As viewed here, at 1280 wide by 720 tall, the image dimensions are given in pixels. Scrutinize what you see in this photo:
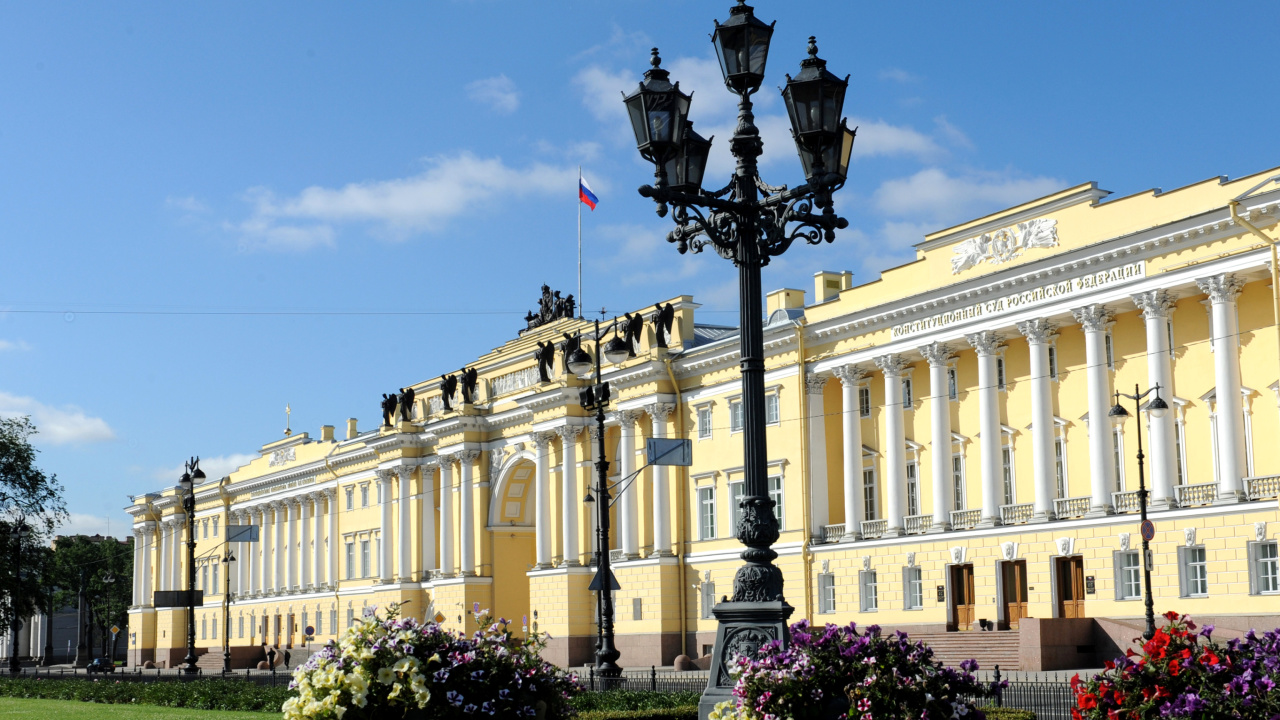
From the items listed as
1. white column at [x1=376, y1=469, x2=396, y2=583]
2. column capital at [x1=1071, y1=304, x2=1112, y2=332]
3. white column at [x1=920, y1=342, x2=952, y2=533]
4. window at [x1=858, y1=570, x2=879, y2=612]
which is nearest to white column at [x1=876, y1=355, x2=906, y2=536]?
window at [x1=858, y1=570, x2=879, y2=612]

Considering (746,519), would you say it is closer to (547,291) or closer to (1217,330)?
(1217,330)

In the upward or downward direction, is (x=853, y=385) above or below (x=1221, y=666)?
above

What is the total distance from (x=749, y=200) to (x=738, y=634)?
414 centimetres

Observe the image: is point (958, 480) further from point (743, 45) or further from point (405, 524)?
point (405, 524)

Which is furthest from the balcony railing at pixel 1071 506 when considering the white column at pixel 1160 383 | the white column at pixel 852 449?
the white column at pixel 852 449

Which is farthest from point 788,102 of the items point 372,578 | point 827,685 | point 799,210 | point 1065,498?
point 372,578

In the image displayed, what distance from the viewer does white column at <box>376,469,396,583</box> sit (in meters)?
67.9

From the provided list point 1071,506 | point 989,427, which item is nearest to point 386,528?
point 989,427

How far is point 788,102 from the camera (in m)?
13.4

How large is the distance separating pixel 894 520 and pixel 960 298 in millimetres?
7364

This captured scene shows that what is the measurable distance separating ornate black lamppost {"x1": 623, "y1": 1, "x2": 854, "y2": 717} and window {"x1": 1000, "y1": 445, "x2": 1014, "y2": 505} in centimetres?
2832

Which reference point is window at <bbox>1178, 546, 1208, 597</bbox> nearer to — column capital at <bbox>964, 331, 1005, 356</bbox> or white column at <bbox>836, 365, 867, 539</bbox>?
column capital at <bbox>964, 331, 1005, 356</bbox>

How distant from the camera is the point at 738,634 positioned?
12.3m

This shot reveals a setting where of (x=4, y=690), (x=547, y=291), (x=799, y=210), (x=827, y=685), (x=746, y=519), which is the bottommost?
(x=4, y=690)
